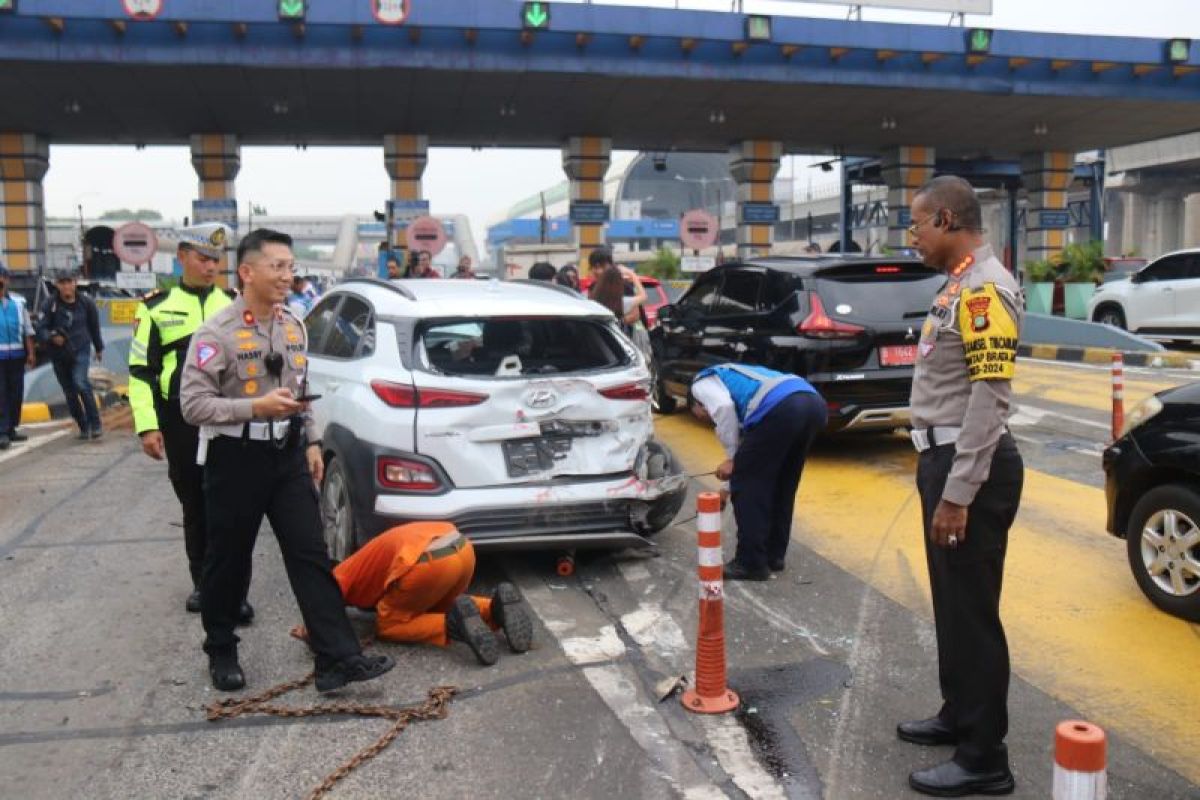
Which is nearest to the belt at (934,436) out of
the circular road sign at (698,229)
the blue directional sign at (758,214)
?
the circular road sign at (698,229)

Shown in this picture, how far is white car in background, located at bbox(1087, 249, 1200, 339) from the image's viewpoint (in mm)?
17766

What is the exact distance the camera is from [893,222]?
29719mm

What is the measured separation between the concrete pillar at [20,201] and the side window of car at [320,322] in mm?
21243

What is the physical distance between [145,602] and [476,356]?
236 cm

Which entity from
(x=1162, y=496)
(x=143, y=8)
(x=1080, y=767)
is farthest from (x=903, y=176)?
(x=1080, y=767)

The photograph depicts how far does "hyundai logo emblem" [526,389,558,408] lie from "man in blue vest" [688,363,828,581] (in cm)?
89

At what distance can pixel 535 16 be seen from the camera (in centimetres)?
1911

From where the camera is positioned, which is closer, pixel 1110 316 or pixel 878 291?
pixel 878 291

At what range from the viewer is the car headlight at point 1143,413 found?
4.99 m

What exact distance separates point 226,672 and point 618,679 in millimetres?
1612

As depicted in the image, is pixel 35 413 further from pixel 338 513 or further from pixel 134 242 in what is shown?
pixel 338 513

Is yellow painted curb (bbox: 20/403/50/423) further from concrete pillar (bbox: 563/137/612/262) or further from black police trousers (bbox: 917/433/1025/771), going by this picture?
concrete pillar (bbox: 563/137/612/262)

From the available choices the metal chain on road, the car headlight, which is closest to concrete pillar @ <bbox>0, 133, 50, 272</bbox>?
the metal chain on road

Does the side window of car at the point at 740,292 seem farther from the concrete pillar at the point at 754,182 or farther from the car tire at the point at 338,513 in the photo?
the concrete pillar at the point at 754,182
